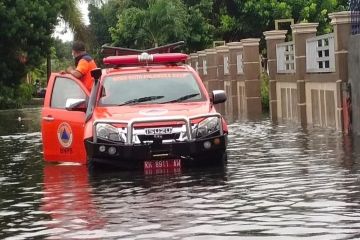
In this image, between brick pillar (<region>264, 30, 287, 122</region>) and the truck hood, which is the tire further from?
brick pillar (<region>264, 30, 287, 122</region>)

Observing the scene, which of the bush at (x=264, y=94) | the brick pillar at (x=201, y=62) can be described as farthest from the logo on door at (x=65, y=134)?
the brick pillar at (x=201, y=62)

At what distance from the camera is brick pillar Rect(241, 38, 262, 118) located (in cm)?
3299

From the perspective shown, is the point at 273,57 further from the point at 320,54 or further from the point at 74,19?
the point at 74,19

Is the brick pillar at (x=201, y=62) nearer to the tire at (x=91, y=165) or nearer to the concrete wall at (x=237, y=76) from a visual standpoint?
the concrete wall at (x=237, y=76)

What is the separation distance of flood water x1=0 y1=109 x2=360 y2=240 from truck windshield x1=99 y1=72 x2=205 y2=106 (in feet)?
3.88

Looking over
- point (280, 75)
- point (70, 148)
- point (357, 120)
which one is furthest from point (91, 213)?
point (280, 75)

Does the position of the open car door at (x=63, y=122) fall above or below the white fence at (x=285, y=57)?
below

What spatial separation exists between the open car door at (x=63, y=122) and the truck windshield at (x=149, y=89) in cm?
46

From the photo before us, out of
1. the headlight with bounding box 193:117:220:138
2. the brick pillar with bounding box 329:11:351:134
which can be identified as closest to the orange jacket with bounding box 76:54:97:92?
the headlight with bounding box 193:117:220:138

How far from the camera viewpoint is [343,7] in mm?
51125

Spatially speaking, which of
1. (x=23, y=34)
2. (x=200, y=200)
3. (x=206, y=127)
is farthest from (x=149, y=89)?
(x=23, y=34)

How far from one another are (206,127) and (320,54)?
1054cm

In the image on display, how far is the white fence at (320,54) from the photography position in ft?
69.2

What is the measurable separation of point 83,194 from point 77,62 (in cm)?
457
